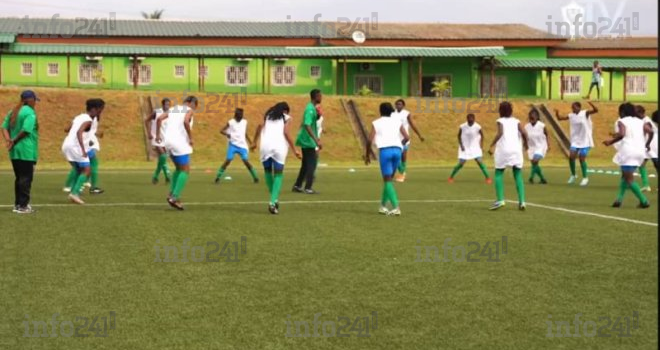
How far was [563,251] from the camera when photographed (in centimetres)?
1026

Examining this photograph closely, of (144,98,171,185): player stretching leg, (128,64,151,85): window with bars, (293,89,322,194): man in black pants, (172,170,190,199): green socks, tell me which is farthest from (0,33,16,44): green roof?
(172,170,190,199): green socks

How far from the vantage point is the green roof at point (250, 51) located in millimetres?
48094

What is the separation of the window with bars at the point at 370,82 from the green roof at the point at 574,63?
22.7 feet

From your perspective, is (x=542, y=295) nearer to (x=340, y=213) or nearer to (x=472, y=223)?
(x=472, y=223)

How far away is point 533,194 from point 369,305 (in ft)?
40.0

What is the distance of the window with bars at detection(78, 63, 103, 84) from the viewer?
52.0 m

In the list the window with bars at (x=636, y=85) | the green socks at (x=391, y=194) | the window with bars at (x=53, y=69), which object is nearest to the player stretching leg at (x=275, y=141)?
the green socks at (x=391, y=194)

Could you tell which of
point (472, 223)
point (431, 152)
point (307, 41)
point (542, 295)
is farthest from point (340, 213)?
point (307, 41)

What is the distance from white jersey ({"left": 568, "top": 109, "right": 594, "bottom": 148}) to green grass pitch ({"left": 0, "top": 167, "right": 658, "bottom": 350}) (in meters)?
7.50

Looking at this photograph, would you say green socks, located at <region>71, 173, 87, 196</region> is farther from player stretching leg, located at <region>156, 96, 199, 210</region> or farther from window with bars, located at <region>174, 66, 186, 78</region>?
window with bars, located at <region>174, 66, 186, 78</region>

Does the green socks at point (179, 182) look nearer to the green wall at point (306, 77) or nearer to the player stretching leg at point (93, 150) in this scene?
the player stretching leg at point (93, 150)

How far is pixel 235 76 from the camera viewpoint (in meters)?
53.3

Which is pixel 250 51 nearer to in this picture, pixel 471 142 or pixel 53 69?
pixel 53 69

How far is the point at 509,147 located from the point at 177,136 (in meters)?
5.34
